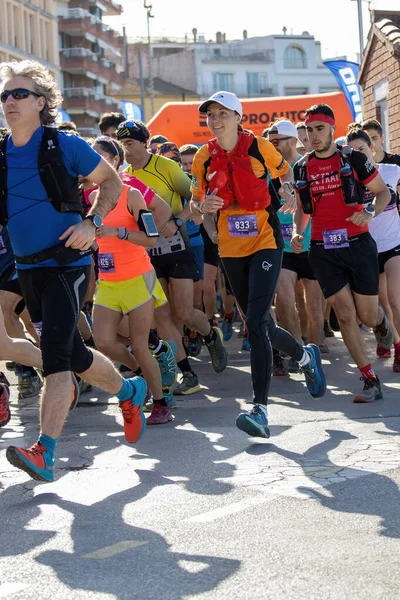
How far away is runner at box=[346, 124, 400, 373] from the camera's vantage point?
9.92m

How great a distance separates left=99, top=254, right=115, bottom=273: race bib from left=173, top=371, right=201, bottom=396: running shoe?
180cm

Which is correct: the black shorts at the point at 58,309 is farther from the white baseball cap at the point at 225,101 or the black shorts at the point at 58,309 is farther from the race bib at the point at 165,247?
the race bib at the point at 165,247

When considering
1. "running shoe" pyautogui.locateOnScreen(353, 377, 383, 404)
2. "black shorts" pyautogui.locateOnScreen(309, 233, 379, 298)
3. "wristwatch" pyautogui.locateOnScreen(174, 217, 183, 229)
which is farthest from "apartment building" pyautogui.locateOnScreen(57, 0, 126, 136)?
"running shoe" pyautogui.locateOnScreen(353, 377, 383, 404)

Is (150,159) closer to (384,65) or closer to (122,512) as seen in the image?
(122,512)

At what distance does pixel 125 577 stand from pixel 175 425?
369 cm

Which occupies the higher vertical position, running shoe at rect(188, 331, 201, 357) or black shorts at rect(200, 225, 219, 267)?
black shorts at rect(200, 225, 219, 267)

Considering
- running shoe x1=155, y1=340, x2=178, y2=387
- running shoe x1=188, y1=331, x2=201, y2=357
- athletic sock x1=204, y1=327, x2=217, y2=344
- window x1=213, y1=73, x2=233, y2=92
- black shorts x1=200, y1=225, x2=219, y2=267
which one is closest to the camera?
running shoe x1=155, y1=340, x2=178, y2=387

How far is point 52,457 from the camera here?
5.68 metres

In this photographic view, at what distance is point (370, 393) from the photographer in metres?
8.38

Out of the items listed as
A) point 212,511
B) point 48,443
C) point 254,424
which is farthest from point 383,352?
point 212,511

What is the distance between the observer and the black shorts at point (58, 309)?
5.91 meters

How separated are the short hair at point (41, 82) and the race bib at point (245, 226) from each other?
161cm

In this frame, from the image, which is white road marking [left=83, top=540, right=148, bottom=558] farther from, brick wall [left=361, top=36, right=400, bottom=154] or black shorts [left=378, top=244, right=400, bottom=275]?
brick wall [left=361, top=36, right=400, bottom=154]

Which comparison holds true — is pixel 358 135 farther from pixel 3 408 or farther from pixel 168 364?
pixel 3 408
